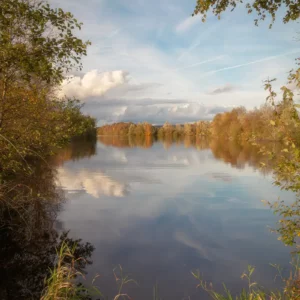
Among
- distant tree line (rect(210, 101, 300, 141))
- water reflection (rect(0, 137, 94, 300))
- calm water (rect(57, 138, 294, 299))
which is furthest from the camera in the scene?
calm water (rect(57, 138, 294, 299))

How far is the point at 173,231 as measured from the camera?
13922mm

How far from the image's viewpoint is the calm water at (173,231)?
9.80 meters

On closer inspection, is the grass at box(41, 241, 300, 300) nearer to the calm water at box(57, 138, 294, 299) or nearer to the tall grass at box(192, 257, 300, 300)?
the tall grass at box(192, 257, 300, 300)

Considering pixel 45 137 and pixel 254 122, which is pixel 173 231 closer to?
pixel 45 137

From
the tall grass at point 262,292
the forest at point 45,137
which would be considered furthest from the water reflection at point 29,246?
the tall grass at point 262,292

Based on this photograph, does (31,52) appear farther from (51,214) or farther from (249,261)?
(249,261)

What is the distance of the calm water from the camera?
386 inches

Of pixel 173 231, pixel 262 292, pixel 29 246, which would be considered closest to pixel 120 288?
pixel 262 292

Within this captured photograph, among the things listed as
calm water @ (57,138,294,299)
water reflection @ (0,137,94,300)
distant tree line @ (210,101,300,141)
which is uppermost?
distant tree line @ (210,101,300,141)

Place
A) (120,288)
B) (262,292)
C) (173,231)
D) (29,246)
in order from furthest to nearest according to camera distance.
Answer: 1. (173,231)
2. (29,246)
3. (120,288)
4. (262,292)

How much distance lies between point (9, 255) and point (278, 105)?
10.1m

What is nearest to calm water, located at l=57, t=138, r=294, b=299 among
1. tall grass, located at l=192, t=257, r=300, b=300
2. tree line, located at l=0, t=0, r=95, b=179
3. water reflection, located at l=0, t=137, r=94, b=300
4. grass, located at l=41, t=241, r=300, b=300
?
grass, located at l=41, t=241, r=300, b=300

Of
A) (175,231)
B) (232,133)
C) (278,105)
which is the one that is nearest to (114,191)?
(175,231)

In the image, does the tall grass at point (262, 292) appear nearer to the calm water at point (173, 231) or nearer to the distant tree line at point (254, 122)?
the calm water at point (173, 231)
